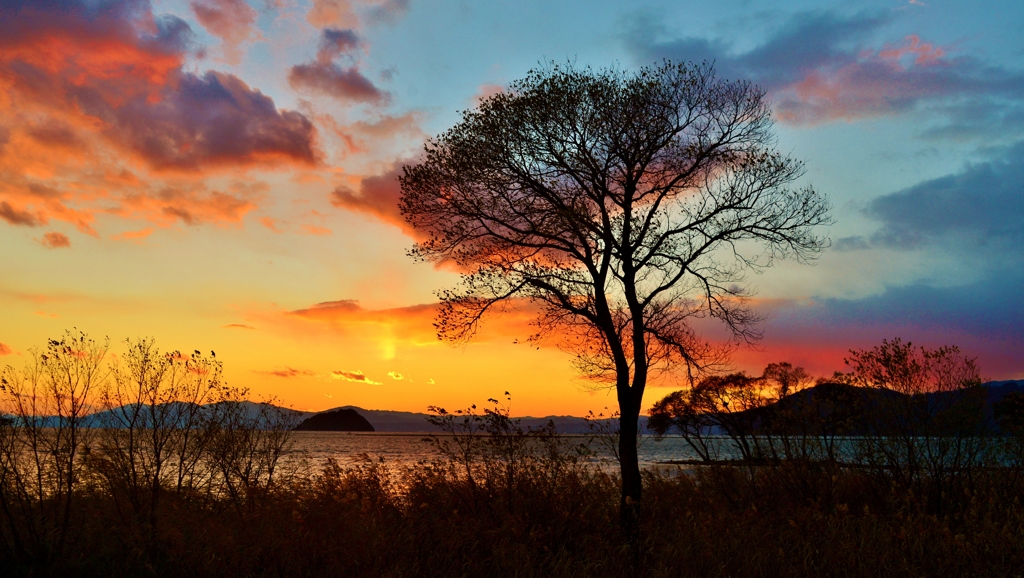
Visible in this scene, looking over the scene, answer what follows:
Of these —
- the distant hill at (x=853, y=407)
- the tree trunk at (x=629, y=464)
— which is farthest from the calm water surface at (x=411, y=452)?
the distant hill at (x=853, y=407)

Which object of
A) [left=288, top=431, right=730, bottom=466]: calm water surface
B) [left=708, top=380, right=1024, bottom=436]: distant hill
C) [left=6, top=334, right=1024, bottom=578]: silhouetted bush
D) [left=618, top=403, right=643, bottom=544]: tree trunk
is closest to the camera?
[left=6, top=334, right=1024, bottom=578]: silhouetted bush

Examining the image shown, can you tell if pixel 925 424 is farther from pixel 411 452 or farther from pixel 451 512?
pixel 411 452

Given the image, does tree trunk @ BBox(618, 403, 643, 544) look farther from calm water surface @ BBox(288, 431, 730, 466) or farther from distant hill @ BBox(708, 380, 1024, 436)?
distant hill @ BBox(708, 380, 1024, 436)

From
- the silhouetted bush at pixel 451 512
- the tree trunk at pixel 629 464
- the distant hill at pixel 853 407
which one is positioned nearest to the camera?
the silhouetted bush at pixel 451 512

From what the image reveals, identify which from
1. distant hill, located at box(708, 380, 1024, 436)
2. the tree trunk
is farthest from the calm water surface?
distant hill, located at box(708, 380, 1024, 436)

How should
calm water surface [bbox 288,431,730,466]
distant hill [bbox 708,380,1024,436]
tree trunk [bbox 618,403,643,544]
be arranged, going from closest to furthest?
distant hill [bbox 708,380,1024,436] → tree trunk [bbox 618,403,643,544] → calm water surface [bbox 288,431,730,466]

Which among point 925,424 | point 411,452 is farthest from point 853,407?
point 411,452

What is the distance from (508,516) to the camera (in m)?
10.8

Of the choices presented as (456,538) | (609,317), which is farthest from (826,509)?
(456,538)

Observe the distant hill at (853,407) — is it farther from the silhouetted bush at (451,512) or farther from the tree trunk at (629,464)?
the tree trunk at (629,464)

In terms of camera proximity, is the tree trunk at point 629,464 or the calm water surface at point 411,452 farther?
the calm water surface at point 411,452

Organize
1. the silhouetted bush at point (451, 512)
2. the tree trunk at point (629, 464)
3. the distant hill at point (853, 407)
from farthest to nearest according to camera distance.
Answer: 1. the tree trunk at point (629, 464)
2. the distant hill at point (853, 407)
3. the silhouetted bush at point (451, 512)

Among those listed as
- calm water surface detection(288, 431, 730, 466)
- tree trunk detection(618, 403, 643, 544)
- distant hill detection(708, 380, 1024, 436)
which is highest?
distant hill detection(708, 380, 1024, 436)

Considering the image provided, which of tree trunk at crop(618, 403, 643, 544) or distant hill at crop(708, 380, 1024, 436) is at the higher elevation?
distant hill at crop(708, 380, 1024, 436)
